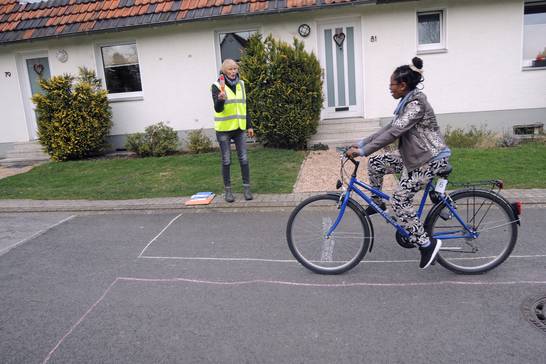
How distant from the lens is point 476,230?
14.4 feet

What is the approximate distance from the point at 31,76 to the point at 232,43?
6177 millimetres

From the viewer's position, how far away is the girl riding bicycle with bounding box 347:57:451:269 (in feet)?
13.4

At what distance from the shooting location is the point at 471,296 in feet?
13.0

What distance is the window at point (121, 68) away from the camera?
12.7 metres

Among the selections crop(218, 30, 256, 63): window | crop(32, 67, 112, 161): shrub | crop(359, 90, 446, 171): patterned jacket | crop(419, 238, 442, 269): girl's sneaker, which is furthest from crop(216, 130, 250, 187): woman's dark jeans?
crop(32, 67, 112, 161): shrub

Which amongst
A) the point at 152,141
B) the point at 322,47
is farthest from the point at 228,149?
the point at 322,47

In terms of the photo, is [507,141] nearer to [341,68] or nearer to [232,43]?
[341,68]

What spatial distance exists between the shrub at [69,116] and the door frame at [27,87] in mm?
2004

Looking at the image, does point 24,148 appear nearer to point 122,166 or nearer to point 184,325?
point 122,166

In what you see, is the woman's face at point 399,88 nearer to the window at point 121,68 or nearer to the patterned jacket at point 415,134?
the patterned jacket at point 415,134

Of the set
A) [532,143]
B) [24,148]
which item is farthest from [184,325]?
[24,148]

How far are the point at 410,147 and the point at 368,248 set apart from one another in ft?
3.45

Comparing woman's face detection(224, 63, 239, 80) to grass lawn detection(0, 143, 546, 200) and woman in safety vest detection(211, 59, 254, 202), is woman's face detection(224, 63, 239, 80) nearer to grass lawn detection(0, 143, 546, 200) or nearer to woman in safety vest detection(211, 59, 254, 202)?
woman in safety vest detection(211, 59, 254, 202)

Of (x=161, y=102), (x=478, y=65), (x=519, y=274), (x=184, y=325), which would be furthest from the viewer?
(x=161, y=102)
